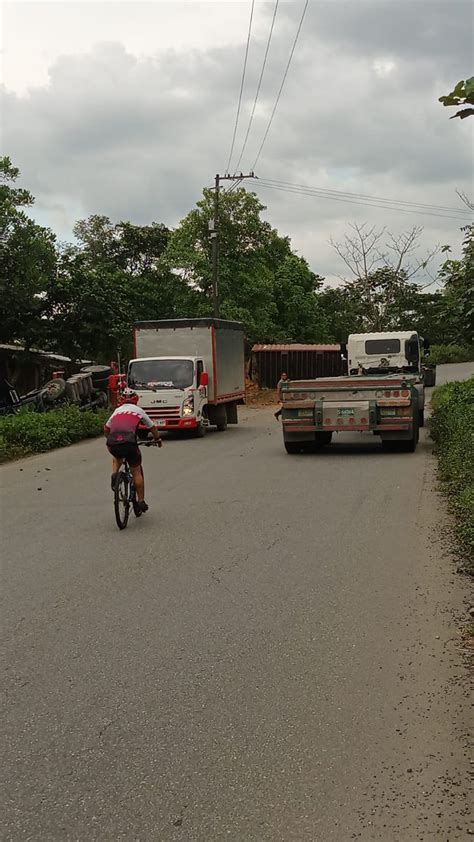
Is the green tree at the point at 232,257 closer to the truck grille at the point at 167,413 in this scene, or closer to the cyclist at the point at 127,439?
the truck grille at the point at 167,413

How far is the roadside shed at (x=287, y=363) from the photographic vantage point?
1715 inches

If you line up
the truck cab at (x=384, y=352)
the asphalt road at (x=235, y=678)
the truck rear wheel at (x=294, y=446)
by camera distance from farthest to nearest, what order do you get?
the truck cab at (x=384, y=352), the truck rear wheel at (x=294, y=446), the asphalt road at (x=235, y=678)

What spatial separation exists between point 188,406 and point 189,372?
936 millimetres

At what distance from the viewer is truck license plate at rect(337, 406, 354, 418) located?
52.1 feet

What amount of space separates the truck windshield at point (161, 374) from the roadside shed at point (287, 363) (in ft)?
73.5

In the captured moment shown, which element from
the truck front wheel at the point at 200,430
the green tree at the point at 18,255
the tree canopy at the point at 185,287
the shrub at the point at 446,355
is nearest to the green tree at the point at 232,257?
the tree canopy at the point at 185,287

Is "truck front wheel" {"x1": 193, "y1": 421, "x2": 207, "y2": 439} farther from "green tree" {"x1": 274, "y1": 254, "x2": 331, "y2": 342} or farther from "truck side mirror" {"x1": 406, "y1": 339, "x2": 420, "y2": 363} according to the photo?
"green tree" {"x1": 274, "y1": 254, "x2": 331, "y2": 342}

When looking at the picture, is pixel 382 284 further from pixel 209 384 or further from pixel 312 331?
pixel 209 384

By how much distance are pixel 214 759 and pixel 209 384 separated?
18.6 metres

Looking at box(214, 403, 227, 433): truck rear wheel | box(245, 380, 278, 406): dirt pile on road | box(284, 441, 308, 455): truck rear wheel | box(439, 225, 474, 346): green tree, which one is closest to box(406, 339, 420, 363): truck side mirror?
box(214, 403, 227, 433): truck rear wheel

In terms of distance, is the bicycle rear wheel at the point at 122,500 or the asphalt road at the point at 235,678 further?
the bicycle rear wheel at the point at 122,500

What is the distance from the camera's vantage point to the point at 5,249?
25.8 meters

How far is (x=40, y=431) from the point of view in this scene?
19.1 meters

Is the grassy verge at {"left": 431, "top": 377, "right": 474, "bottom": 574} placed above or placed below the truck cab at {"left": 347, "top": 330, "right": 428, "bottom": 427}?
below
